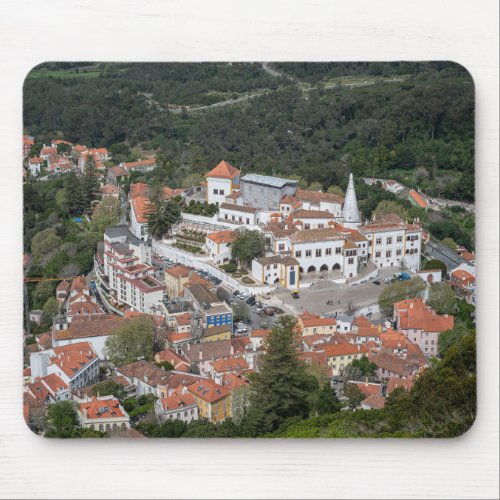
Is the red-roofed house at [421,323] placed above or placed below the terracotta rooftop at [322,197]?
below

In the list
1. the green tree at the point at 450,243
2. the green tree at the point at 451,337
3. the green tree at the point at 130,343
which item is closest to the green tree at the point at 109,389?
the green tree at the point at 130,343

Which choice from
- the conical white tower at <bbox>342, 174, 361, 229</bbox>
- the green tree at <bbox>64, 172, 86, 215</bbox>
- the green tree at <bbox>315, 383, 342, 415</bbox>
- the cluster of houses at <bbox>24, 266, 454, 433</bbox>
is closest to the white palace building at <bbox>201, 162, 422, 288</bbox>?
the conical white tower at <bbox>342, 174, 361, 229</bbox>

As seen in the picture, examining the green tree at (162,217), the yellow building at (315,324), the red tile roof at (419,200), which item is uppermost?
the red tile roof at (419,200)

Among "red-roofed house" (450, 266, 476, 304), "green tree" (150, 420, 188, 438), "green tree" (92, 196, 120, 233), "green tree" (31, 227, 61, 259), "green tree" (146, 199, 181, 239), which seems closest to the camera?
"green tree" (150, 420, 188, 438)

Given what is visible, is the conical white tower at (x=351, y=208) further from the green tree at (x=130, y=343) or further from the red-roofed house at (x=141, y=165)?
the green tree at (x=130, y=343)

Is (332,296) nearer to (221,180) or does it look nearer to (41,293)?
(221,180)

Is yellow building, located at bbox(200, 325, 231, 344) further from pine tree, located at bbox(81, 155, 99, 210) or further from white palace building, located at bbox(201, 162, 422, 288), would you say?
pine tree, located at bbox(81, 155, 99, 210)

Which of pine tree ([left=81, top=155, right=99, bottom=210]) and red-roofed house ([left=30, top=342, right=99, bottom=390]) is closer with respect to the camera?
red-roofed house ([left=30, top=342, right=99, bottom=390])
